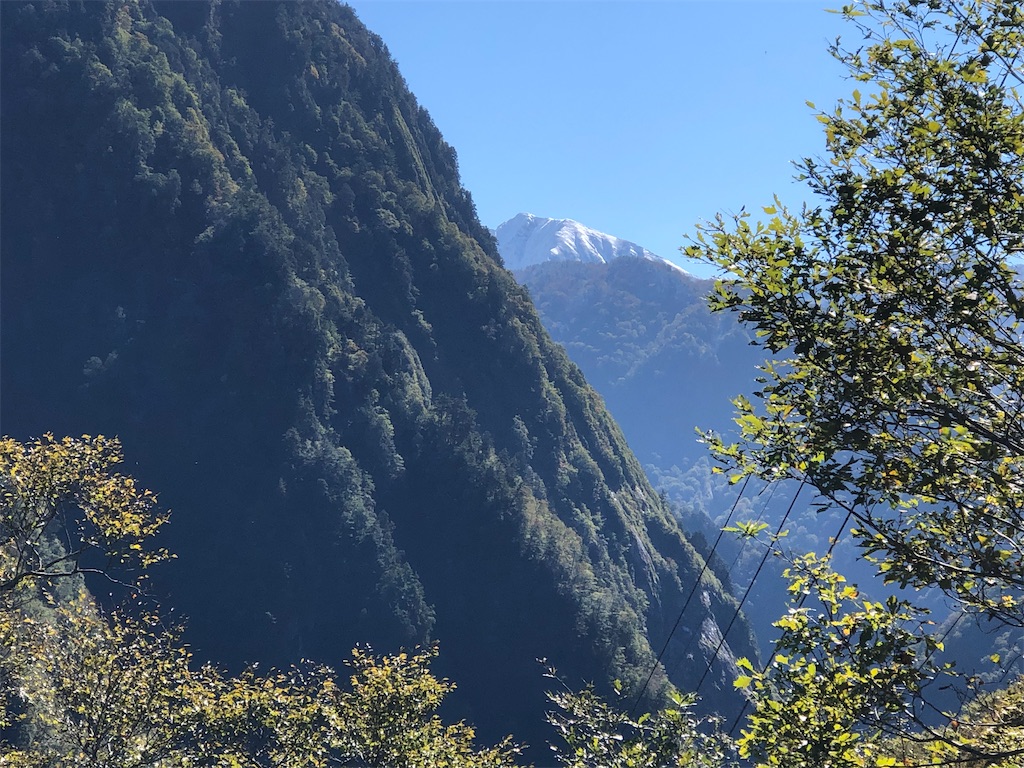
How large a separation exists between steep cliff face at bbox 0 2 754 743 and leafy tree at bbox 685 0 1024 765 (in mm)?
109013

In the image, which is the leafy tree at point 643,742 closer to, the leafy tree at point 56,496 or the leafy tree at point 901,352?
the leafy tree at point 901,352

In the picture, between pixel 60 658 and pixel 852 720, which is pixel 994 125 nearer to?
pixel 852 720

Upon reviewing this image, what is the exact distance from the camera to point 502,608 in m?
126

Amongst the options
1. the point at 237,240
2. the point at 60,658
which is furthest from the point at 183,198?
the point at 60,658

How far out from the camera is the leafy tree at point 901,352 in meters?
7.36

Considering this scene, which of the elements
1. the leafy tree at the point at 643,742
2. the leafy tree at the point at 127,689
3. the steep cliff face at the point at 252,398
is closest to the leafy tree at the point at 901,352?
the leafy tree at the point at 643,742

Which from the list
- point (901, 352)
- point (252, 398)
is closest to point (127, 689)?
point (901, 352)

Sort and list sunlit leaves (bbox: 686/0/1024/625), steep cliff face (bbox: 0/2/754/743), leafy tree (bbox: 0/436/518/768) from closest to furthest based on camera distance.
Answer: sunlit leaves (bbox: 686/0/1024/625) < leafy tree (bbox: 0/436/518/768) < steep cliff face (bbox: 0/2/754/743)

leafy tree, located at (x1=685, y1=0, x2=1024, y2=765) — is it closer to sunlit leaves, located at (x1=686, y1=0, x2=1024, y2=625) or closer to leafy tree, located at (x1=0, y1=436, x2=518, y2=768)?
sunlit leaves, located at (x1=686, y1=0, x2=1024, y2=625)

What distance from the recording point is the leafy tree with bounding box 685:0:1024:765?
7355 mm

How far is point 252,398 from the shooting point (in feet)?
407

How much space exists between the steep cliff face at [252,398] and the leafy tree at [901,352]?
358 feet

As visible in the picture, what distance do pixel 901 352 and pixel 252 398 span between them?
409 feet

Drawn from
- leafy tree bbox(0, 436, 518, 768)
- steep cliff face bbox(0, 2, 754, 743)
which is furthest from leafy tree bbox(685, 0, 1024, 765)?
steep cliff face bbox(0, 2, 754, 743)
